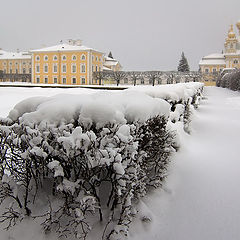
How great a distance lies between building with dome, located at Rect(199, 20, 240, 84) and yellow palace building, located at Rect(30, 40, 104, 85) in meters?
25.7

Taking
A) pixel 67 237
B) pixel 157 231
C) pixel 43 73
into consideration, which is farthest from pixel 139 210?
pixel 43 73

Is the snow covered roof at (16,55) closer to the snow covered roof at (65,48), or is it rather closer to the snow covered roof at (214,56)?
the snow covered roof at (65,48)

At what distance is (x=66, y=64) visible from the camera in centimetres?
5334

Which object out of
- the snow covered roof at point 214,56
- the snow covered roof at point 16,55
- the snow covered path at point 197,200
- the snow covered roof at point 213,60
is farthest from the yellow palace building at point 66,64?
the snow covered path at point 197,200

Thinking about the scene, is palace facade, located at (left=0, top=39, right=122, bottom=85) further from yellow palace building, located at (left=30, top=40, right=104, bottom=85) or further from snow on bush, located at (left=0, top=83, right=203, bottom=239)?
snow on bush, located at (left=0, top=83, right=203, bottom=239)

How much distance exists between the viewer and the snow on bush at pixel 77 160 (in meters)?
2.53

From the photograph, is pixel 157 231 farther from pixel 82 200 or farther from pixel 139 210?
pixel 82 200

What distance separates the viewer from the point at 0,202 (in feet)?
9.55

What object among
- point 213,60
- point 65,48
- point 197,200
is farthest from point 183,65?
point 197,200

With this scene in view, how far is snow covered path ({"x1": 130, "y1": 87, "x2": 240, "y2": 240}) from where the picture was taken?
9.67 feet

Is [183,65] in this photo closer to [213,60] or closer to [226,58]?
[213,60]

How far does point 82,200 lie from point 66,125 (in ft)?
2.43

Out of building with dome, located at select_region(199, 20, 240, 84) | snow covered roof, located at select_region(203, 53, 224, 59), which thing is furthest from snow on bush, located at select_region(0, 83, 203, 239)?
snow covered roof, located at select_region(203, 53, 224, 59)

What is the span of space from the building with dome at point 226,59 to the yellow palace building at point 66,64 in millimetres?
25735
